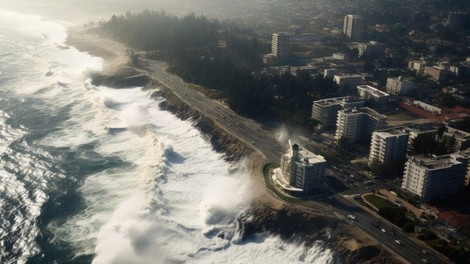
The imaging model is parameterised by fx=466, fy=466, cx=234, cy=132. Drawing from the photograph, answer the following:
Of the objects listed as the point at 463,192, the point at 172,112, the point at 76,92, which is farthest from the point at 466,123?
the point at 76,92

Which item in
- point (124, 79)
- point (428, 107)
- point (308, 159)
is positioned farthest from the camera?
point (124, 79)

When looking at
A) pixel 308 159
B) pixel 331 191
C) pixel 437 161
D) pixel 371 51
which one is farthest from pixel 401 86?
pixel 308 159

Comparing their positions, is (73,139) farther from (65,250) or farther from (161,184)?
(65,250)

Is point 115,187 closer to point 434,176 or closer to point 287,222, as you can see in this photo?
point 287,222

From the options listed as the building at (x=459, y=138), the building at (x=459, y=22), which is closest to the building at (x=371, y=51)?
the building at (x=459, y=22)

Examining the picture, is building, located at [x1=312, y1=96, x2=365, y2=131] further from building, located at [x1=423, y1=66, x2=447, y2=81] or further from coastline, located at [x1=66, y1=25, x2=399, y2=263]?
building, located at [x1=423, y1=66, x2=447, y2=81]
